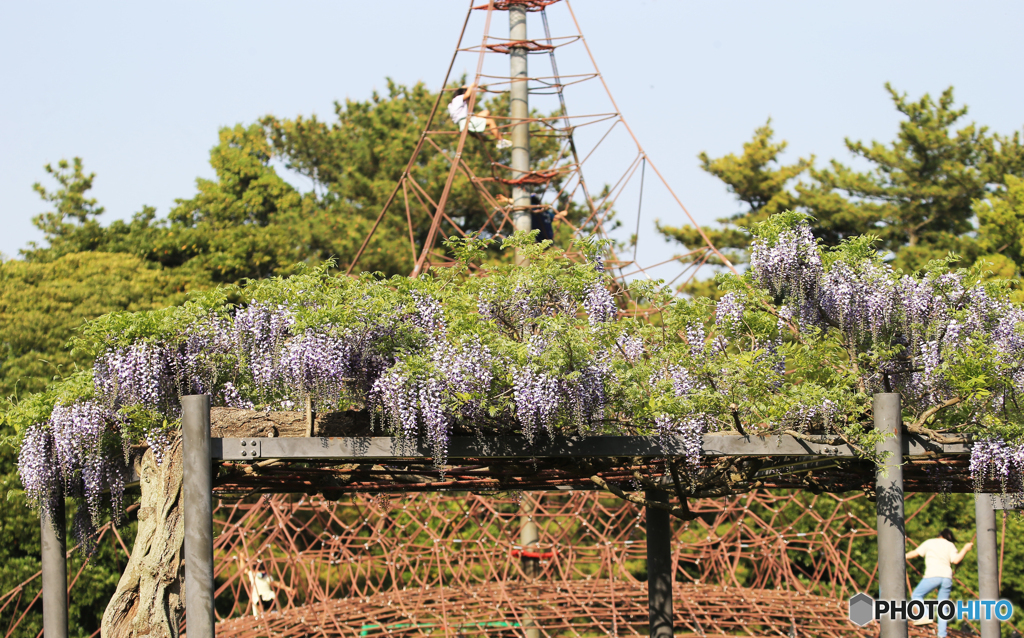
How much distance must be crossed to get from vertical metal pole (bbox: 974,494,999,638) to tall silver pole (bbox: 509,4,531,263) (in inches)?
339

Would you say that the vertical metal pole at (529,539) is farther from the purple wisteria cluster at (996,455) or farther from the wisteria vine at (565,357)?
the purple wisteria cluster at (996,455)

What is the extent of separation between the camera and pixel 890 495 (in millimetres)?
7465

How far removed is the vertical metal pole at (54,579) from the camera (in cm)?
892

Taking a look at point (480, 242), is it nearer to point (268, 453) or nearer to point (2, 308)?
point (268, 453)

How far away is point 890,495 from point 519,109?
36.9 ft

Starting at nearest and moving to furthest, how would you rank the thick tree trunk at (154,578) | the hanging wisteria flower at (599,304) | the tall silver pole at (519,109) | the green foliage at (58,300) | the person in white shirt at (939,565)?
the thick tree trunk at (154,578) → the hanging wisteria flower at (599,304) → the person in white shirt at (939,565) → the green foliage at (58,300) → the tall silver pole at (519,109)

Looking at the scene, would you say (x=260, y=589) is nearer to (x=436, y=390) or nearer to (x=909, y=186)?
(x=436, y=390)

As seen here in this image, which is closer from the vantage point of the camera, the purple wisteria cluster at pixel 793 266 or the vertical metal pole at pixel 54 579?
the purple wisteria cluster at pixel 793 266

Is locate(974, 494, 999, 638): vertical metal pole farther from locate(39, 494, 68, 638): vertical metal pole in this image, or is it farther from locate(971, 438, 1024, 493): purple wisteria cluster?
locate(39, 494, 68, 638): vertical metal pole

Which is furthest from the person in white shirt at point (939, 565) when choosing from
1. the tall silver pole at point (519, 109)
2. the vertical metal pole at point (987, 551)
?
the tall silver pole at point (519, 109)

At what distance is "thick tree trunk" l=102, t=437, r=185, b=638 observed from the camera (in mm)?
6809

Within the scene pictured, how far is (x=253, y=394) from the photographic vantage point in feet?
26.4

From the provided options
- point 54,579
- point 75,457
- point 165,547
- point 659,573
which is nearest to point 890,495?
point 659,573

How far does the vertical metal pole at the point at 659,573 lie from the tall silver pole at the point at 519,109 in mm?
7974
